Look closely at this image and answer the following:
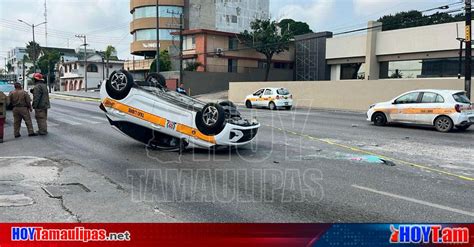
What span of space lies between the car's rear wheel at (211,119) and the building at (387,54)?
87.9 ft

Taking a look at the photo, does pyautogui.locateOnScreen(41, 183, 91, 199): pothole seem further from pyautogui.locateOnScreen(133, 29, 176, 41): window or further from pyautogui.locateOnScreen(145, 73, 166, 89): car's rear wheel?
pyautogui.locateOnScreen(133, 29, 176, 41): window

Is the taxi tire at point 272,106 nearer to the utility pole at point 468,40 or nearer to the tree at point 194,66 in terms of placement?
the utility pole at point 468,40

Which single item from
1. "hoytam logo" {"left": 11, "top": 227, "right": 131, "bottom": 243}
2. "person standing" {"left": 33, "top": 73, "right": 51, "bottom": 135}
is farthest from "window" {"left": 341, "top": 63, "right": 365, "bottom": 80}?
"hoytam logo" {"left": 11, "top": 227, "right": 131, "bottom": 243}

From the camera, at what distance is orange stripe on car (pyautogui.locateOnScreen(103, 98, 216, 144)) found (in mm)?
8648

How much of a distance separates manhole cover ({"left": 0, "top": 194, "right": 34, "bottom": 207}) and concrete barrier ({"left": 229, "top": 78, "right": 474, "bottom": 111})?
76.4 ft

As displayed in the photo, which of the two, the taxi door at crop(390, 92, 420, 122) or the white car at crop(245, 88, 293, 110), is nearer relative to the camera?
the taxi door at crop(390, 92, 420, 122)

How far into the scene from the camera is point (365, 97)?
89.7 ft

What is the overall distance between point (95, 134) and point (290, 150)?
628 centimetres

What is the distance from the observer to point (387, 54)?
41500 mm

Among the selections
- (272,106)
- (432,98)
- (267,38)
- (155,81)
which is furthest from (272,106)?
(267,38)

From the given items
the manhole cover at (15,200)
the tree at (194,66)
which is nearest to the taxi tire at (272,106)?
the manhole cover at (15,200)

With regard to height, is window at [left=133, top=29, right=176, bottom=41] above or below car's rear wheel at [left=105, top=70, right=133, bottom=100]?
above

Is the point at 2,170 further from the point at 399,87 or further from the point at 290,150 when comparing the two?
the point at 399,87

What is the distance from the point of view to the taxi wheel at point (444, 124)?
14009 mm
